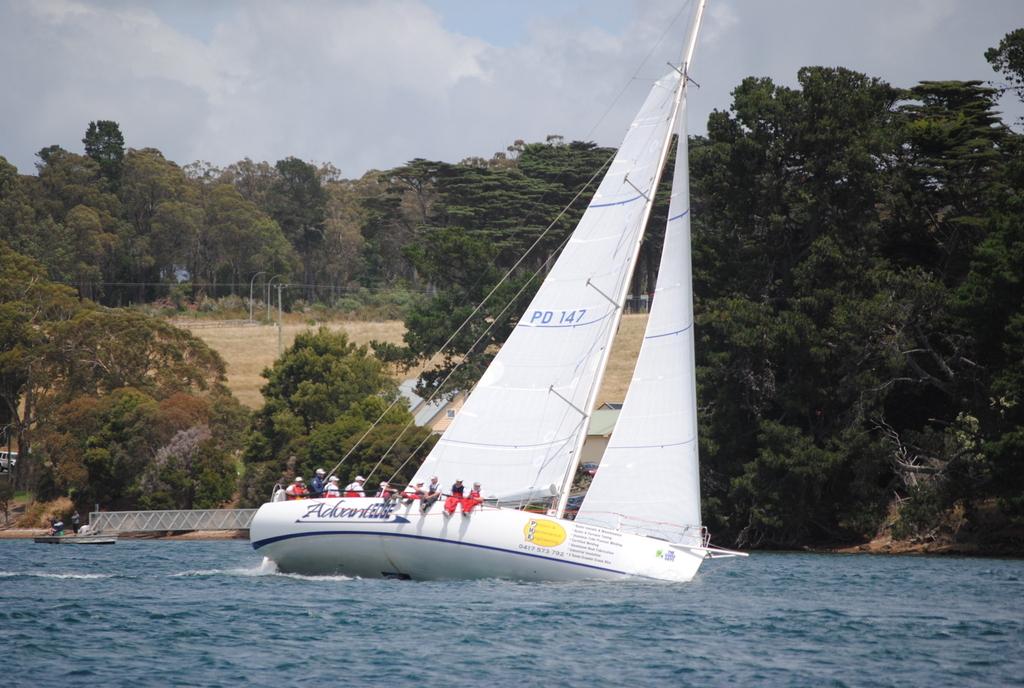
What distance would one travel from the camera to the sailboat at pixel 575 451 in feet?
92.0

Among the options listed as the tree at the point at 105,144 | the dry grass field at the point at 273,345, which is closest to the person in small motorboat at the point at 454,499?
the dry grass field at the point at 273,345

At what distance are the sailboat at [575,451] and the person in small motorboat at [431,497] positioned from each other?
0.45 ft

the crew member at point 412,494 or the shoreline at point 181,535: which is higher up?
the crew member at point 412,494

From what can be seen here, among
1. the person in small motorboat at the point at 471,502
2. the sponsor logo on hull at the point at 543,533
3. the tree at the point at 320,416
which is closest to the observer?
the sponsor logo on hull at the point at 543,533

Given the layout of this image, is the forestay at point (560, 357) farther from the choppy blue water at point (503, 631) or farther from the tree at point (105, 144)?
A: the tree at point (105, 144)

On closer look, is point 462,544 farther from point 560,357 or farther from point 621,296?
point 621,296

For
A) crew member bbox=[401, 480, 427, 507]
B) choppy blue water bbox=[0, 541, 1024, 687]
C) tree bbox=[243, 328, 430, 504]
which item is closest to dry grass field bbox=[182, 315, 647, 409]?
tree bbox=[243, 328, 430, 504]

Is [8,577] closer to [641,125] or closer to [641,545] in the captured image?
[641,545]

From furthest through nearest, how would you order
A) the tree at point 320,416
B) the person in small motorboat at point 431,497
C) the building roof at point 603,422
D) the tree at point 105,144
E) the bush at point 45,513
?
the tree at point 105,144, the building roof at point 603,422, the bush at point 45,513, the tree at point 320,416, the person in small motorboat at point 431,497

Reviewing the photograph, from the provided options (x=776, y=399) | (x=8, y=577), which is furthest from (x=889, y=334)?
(x=8, y=577)

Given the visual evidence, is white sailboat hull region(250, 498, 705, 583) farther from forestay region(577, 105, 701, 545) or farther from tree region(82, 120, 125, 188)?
tree region(82, 120, 125, 188)

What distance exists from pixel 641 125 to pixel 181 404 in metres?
42.6

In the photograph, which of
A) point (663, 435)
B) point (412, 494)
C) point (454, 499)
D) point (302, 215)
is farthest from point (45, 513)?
point (302, 215)

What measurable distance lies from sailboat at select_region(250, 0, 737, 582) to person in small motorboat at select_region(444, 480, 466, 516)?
14cm
